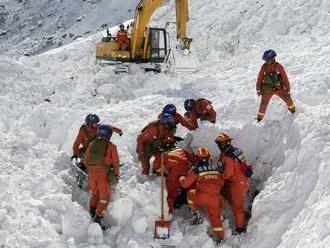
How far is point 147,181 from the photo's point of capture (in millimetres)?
9586

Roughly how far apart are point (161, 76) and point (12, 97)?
4.58 metres

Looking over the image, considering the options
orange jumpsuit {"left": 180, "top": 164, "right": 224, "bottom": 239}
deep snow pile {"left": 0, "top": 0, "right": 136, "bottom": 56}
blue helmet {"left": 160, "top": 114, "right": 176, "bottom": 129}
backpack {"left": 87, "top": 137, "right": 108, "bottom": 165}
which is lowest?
orange jumpsuit {"left": 180, "top": 164, "right": 224, "bottom": 239}

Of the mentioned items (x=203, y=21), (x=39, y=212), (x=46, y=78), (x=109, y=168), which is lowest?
(x=39, y=212)

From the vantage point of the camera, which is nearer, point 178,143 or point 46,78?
Result: point 178,143

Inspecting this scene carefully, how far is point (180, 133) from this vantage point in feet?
36.9

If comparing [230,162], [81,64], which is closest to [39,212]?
[230,162]

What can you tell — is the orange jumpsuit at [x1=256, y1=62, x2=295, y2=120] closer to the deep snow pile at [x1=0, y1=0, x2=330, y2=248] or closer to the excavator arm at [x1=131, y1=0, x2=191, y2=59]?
the deep snow pile at [x1=0, y1=0, x2=330, y2=248]

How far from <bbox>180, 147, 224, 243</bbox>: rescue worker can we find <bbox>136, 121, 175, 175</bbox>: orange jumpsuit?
1414 mm

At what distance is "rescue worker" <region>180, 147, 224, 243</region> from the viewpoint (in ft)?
27.7

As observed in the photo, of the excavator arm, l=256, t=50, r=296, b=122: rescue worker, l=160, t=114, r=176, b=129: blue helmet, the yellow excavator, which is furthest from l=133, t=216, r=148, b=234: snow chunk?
the yellow excavator

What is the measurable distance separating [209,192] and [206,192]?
50 millimetres

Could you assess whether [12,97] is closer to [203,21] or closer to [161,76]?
[161,76]

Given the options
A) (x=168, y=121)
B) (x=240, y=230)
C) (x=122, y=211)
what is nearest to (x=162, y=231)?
(x=122, y=211)

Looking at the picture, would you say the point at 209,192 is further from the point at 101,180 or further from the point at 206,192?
the point at 101,180
